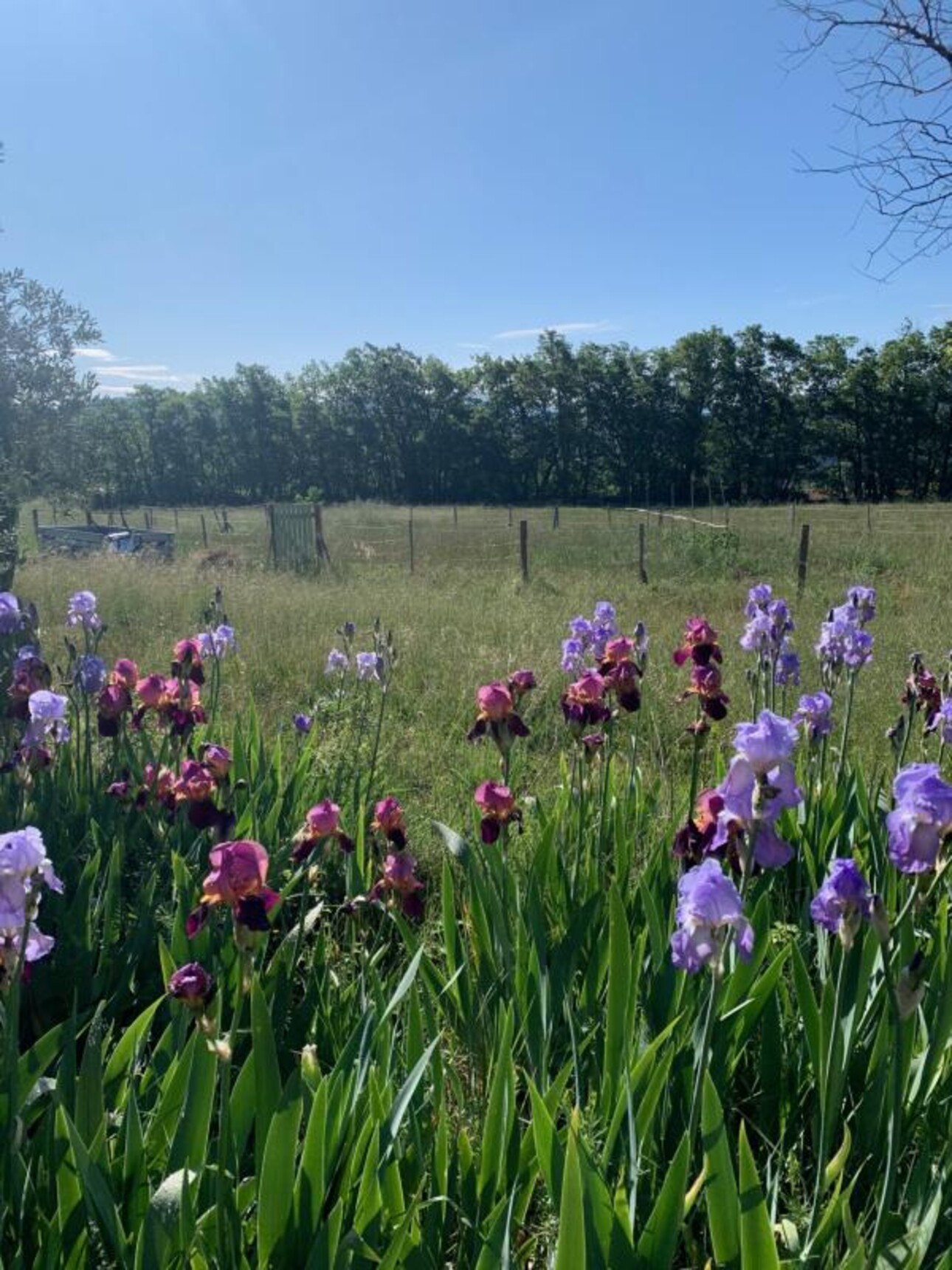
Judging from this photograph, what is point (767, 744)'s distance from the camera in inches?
51.7

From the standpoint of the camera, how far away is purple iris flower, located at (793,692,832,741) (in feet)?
9.56

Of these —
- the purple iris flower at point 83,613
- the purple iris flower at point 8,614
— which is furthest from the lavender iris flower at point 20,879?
the purple iris flower at point 83,613

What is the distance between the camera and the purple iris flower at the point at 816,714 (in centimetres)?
291

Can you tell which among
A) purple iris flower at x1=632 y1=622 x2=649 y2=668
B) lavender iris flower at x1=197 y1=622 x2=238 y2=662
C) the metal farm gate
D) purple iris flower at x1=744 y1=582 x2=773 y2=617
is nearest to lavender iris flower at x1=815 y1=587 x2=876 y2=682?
purple iris flower at x1=744 y1=582 x2=773 y2=617

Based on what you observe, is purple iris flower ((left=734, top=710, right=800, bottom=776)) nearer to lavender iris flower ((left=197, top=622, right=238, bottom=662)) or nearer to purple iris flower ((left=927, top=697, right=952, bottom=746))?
purple iris flower ((left=927, top=697, right=952, bottom=746))

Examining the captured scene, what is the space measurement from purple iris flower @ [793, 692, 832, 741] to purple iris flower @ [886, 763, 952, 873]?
1.70 metres

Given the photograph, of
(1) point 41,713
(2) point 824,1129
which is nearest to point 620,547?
(1) point 41,713

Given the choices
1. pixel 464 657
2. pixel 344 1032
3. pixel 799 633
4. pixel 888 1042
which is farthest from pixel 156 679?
pixel 799 633

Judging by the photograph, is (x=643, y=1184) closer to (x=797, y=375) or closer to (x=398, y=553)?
(x=398, y=553)

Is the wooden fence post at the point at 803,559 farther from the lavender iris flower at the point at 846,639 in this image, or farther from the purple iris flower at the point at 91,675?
the purple iris flower at the point at 91,675

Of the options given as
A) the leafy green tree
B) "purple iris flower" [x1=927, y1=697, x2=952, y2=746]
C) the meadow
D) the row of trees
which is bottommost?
the meadow

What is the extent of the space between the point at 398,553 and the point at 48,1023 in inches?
716

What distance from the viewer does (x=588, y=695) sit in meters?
2.41

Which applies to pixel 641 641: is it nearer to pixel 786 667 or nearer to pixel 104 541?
pixel 786 667
